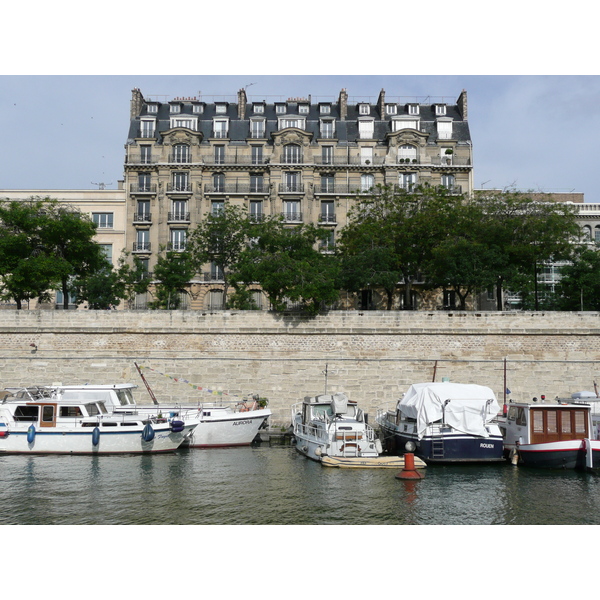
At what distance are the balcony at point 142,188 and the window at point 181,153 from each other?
262 cm

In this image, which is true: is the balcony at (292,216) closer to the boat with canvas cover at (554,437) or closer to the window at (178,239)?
the window at (178,239)

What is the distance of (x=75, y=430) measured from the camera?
24.8 metres

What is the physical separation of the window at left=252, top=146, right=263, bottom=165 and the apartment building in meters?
0.08

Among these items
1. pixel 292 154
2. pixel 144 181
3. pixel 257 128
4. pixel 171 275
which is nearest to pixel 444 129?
pixel 292 154

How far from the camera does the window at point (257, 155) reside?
163 feet

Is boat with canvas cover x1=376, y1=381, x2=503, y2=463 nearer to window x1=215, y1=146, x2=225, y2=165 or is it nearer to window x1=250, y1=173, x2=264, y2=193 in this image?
window x1=250, y1=173, x2=264, y2=193

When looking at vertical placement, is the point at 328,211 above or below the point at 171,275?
above

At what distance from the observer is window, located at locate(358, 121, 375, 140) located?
51.1 m

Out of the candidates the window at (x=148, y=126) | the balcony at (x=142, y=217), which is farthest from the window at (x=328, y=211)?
the window at (x=148, y=126)

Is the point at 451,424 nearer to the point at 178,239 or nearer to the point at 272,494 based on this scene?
the point at 272,494

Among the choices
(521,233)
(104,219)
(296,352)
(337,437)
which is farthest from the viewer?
(104,219)

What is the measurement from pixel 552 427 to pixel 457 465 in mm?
3680

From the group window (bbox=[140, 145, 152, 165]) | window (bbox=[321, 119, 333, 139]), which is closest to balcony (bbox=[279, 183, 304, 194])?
window (bbox=[321, 119, 333, 139])

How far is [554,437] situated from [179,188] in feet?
111
